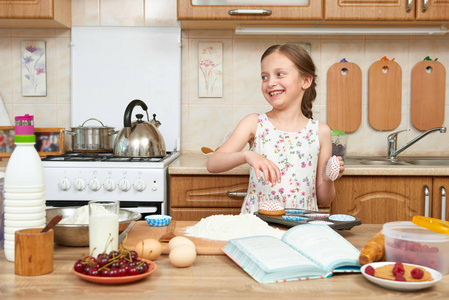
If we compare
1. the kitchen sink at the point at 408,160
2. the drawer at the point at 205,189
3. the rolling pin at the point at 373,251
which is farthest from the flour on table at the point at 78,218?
the kitchen sink at the point at 408,160

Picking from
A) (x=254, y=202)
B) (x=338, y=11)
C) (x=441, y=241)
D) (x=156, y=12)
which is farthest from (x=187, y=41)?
(x=441, y=241)

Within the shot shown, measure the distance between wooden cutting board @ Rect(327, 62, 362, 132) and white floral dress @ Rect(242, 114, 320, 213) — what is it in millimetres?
895

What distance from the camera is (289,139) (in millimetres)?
1936

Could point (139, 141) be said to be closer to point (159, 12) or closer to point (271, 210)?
point (159, 12)

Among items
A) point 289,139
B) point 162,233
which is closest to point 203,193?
point 289,139

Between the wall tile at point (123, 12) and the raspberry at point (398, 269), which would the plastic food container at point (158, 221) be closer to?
the raspberry at point (398, 269)

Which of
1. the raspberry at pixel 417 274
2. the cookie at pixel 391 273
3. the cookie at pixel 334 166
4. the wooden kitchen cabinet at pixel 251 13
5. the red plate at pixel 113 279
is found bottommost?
the red plate at pixel 113 279

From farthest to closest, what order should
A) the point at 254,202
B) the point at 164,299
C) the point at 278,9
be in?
the point at 278,9
the point at 254,202
the point at 164,299

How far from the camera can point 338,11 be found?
242cm

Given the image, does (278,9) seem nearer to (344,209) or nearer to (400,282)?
(344,209)

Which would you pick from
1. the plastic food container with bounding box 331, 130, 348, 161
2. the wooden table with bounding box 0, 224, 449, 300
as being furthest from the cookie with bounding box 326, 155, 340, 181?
the plastic food container with bounding box 331, 130, 348, 161

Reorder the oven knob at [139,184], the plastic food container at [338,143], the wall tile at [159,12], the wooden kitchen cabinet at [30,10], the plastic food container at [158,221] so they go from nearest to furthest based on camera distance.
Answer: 1. the plastic food container at [158,221]
2. the oven knob at [139,184]
3. the plastic food container at [338,143]
4. the wooden kitchen cabinet at [30,10]
5. the wall tile at [159,12]

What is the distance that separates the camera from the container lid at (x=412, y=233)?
95 centimetres

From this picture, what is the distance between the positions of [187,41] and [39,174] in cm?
192
